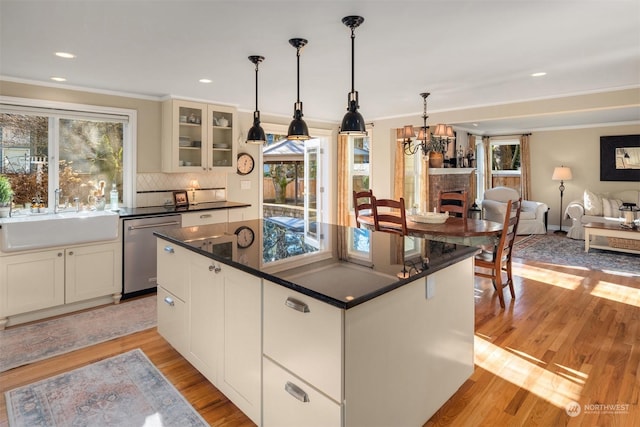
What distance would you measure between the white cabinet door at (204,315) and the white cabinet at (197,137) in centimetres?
269

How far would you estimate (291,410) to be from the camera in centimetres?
175

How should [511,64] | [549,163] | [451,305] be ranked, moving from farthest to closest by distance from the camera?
[549,163] < [511,64] < [451,305]

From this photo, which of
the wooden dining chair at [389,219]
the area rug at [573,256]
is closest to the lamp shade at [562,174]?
the area rug at [573,256]

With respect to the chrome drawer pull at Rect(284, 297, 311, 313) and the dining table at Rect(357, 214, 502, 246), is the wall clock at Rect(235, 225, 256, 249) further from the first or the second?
the dining table at Rect(357, 214, 502, 246)

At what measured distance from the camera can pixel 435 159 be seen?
761 centimetres

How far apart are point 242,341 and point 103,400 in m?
1.03

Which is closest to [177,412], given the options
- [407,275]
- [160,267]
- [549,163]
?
[160,267]

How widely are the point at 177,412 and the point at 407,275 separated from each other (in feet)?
5.13

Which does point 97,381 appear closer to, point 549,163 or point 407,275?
point 407,275

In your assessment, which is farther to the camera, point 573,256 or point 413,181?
point 413,181

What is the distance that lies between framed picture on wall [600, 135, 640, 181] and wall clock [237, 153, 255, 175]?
756 centimetres

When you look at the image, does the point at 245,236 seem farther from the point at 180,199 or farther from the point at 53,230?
the point at 180,199

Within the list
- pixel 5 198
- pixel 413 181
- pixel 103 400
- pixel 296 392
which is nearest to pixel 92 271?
pixel 5 198

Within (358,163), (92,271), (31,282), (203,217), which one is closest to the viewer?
(31,282)
